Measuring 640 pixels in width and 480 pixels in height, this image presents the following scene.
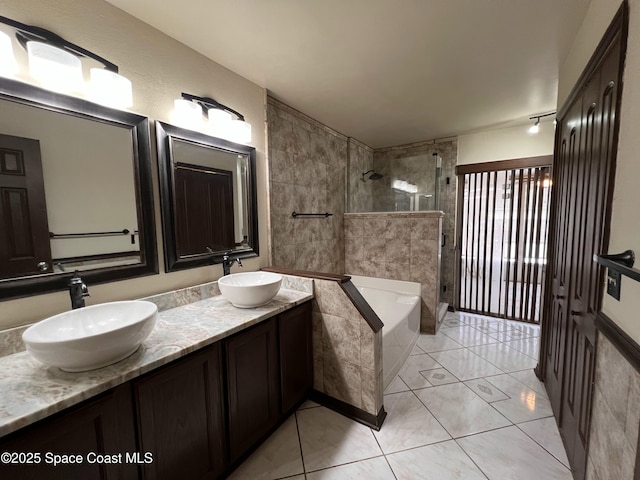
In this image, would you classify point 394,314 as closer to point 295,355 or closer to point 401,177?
point 295,355

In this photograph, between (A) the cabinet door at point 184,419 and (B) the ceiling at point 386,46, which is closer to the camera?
(A) the cabinet door at point 184,419

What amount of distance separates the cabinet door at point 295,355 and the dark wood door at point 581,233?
146cm

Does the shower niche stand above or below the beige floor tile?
above

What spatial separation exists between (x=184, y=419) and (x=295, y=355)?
75cm

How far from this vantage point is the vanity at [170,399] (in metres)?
0.80

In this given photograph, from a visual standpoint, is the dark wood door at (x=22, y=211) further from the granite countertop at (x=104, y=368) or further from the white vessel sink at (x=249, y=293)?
the white vessel sink at (x=249, y=293)

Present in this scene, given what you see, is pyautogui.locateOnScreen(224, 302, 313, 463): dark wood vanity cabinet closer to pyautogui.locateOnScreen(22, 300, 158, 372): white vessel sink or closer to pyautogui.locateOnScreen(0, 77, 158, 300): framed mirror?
pyautogui.locateOnScreen(22, 300, 158, 372): white vessel sink

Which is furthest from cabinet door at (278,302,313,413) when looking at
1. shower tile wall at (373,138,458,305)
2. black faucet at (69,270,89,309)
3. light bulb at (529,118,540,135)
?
light bulb at (529,118,540,135)

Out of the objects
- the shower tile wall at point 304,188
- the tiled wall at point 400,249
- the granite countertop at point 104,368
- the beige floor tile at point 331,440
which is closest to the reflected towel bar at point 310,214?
the shower tile wall at point 304,188

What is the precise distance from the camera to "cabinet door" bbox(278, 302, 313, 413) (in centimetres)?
166

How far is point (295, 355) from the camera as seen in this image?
1.76 m

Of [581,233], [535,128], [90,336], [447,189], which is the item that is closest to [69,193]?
[90,336]

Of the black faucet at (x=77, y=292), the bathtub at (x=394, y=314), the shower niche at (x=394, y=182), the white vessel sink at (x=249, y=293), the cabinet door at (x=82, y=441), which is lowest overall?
the bathtub at (x=394, y=314)

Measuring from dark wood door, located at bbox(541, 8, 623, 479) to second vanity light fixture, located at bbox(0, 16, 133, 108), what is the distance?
86.9 inches
